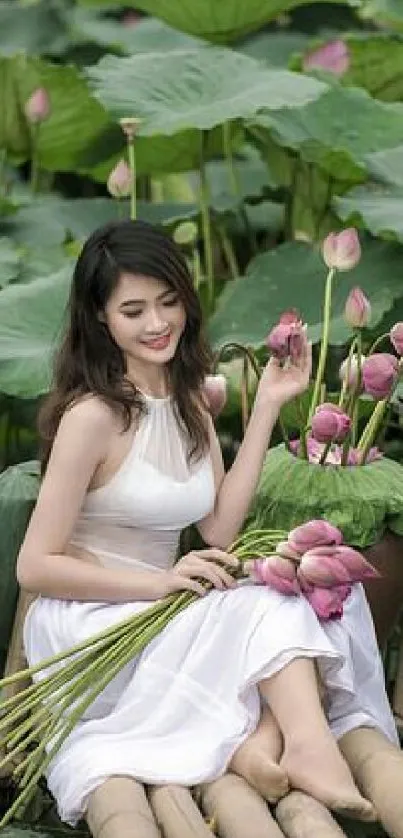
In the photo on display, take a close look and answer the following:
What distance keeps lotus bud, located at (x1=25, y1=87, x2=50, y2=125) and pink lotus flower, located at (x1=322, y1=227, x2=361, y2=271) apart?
1.03m

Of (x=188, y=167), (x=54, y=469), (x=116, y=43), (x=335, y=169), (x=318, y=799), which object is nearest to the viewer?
(x=318, y=799)

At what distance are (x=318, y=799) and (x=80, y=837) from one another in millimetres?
369

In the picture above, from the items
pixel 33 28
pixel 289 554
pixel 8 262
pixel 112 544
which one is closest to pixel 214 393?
pixel 112 544

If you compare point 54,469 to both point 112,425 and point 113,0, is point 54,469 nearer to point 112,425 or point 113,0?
point 112,425

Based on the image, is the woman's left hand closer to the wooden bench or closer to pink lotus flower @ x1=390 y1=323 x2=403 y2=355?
pink lotus flower @ x1=390 y1=323 x2=403 y2=355

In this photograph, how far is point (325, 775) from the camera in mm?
1919

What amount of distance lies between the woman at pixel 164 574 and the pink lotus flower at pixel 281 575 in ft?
0.05

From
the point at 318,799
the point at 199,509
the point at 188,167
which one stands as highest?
the point at 188,167

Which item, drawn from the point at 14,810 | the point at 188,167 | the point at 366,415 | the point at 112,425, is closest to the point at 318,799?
the point at 14,810

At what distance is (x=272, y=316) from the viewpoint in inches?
120

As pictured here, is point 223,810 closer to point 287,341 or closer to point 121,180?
point 287,341

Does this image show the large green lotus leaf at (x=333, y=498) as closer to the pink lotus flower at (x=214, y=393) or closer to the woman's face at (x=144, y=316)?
the pink lotus flower at (x=214, y=393)

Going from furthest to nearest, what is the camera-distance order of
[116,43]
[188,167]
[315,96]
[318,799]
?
[116,43], [188,167], [315,96], [318,799]

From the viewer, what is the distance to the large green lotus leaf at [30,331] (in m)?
2.66
